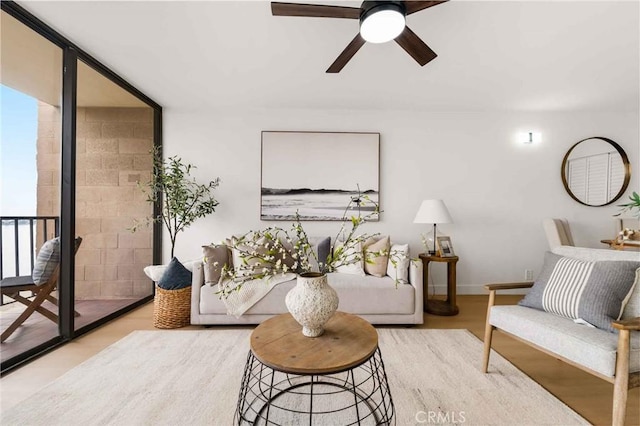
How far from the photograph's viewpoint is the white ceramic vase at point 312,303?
1.32 m

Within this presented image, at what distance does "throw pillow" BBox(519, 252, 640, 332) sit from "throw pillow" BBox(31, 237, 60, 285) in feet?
11.7

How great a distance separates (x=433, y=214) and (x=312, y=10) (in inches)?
91.2

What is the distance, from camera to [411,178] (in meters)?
3.63

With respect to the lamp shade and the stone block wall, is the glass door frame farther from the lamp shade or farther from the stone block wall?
the lamp shade

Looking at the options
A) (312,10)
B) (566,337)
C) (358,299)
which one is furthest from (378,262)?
(312,10)

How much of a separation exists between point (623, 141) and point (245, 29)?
4820 mm

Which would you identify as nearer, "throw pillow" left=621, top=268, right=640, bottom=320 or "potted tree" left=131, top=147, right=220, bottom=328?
"throw pillow" left=621, top=268, right=640, bottom=320

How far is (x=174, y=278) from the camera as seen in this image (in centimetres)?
269

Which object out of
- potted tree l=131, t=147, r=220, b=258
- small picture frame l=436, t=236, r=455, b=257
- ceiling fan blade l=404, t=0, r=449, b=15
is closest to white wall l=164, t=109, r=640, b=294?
potted tree l=131, t=147, r=220, b=258

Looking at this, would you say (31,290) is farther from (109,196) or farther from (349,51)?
(349,51)

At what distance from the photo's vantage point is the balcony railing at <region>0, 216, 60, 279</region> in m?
1.97

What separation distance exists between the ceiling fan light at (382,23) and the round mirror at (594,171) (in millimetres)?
3456

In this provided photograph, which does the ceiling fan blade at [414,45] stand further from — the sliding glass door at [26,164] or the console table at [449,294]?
the sliding glass door at [26,164]

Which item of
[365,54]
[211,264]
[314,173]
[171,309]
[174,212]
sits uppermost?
[365,54]
